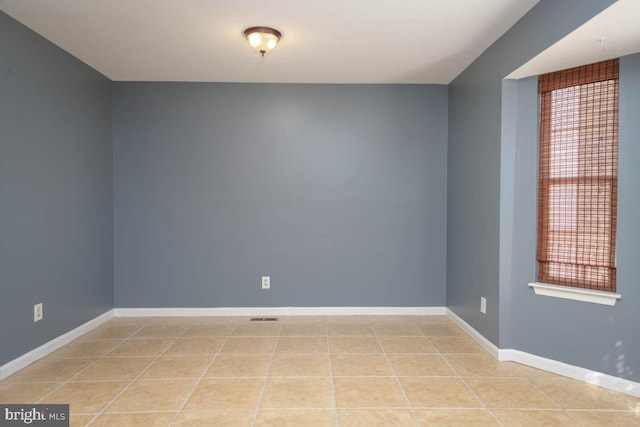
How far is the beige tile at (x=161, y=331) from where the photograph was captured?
344 cm

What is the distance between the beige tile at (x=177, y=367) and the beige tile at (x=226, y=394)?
0.20 metres

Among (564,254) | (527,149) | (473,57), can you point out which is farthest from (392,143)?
(564,254)

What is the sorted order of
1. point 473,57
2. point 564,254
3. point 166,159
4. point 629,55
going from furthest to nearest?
point 166,159, point 473,57, point 564,254, point 629,55

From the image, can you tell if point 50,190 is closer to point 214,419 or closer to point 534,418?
point 214,419

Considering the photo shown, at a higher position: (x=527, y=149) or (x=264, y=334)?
(x=527, y=149)

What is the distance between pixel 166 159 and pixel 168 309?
1.56 metres

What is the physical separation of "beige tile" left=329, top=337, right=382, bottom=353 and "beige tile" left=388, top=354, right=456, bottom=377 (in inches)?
8.0

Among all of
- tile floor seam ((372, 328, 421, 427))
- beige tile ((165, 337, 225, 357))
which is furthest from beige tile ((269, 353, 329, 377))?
beige tile ((165, 337, 225, 357))

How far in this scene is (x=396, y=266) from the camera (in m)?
4.05

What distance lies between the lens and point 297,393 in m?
2.37

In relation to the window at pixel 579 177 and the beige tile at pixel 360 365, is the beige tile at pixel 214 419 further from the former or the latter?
the window at pixel 579 177

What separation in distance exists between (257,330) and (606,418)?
262cm

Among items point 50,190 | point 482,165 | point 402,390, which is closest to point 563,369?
point 402,390

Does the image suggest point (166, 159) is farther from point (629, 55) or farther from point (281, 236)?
point (629, 55)
